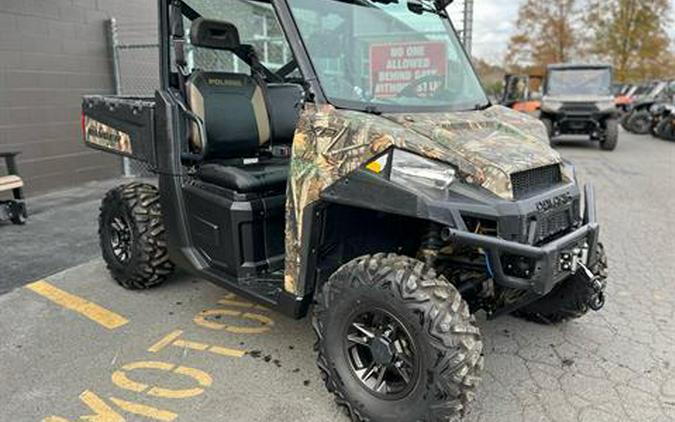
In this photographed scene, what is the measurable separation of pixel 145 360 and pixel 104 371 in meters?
0.22

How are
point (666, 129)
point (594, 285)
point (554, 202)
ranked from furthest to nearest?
point (666, 129), point (594, 285), point (554, 202)

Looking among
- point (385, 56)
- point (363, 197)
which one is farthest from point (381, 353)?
point (385, 56)

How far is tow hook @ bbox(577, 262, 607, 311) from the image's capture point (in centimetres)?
276

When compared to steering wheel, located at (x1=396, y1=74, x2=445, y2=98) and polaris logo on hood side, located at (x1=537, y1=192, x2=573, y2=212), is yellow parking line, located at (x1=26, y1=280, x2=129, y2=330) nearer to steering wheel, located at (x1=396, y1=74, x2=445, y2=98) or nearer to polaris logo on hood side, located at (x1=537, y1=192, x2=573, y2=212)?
steering wheel, located at (x1=396, y1=74, x2=445, y2=98)

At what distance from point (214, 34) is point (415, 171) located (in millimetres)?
1720

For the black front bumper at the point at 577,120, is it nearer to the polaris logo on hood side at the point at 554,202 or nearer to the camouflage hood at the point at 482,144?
the camouflage hood at the point at 482,144

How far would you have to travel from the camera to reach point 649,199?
7.71 m

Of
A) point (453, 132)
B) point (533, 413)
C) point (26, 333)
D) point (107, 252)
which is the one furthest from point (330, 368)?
point (107, 252)

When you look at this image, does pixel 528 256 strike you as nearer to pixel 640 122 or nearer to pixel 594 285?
pixel 594 285

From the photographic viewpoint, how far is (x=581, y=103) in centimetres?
1263

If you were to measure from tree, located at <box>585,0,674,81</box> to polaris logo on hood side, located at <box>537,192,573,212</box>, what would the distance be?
30073mm

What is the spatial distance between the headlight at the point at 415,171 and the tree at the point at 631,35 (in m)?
30.6

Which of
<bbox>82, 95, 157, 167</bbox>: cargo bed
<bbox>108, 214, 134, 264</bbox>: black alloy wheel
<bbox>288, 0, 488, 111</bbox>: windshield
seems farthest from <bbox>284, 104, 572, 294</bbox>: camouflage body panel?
<bbox>108, 214, 134, 264</bbox>: black alloy wheel

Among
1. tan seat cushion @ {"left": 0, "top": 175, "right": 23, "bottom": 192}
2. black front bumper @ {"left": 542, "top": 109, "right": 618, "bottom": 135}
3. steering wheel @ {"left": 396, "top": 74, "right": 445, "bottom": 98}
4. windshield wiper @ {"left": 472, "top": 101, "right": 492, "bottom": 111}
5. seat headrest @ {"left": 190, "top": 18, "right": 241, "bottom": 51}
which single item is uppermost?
seat headrest @ {"left": 190, "top": 18, "right": 241, "bottom": 51}
